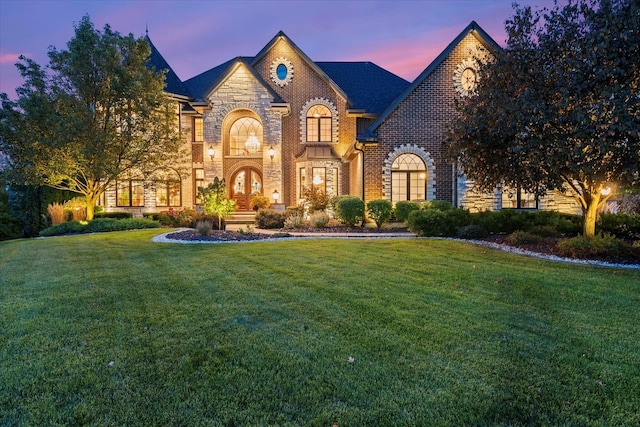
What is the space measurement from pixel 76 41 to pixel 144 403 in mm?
17021

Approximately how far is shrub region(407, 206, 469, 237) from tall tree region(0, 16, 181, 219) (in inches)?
475

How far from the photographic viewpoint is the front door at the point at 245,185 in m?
20.2

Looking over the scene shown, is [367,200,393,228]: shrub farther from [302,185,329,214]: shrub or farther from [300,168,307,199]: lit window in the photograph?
[300,168,307,199]: lit window

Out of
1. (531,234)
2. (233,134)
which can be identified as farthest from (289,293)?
(233,134)

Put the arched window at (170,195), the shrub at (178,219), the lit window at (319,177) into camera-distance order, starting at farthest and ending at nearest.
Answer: the arched window at (170,195) < the lit window at (319,177) < the shrub at (178,219)

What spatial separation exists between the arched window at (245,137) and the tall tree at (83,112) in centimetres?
444

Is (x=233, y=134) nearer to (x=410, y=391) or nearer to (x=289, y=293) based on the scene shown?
(x=289, y=293)

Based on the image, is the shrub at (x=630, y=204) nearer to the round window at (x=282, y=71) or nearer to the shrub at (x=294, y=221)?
the shrub at (x=294, y=221)

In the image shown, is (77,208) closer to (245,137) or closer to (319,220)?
(245,137)

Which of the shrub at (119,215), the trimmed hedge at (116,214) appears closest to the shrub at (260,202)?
the shrub at (119,215)

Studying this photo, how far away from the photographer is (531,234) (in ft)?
33.3

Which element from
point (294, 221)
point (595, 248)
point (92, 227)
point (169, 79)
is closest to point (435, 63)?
point (294, 221)

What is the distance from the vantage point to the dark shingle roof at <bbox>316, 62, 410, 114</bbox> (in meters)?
20.5

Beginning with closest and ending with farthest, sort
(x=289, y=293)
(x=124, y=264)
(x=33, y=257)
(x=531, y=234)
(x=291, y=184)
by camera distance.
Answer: (x=289, y=293) < (x=124, y=264) < (x=33, y=257) < (x=531, y=234) < (x=291, y=184)
